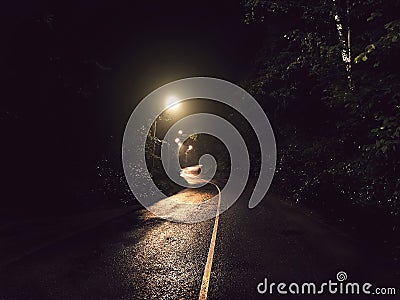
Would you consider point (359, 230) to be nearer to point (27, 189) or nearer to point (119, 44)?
point (27, 189)

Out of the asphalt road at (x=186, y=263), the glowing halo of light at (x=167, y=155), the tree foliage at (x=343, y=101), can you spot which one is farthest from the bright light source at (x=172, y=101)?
the asphalt road at (x=186, y=263)

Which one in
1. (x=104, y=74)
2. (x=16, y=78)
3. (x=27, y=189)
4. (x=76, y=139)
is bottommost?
(x=27, y=189)

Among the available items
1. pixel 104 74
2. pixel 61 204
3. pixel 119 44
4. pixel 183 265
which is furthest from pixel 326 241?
pixel 119 44

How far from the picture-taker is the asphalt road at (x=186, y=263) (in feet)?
19.2

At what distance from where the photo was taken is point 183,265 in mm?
7109

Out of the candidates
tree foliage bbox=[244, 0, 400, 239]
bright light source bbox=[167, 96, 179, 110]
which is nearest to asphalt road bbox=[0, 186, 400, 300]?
tree foliage bbox=[244, 0, 400, 239]

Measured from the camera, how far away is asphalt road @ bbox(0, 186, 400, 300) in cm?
585

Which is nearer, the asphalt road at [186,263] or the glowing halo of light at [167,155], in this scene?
the asphalt road at [186,263]

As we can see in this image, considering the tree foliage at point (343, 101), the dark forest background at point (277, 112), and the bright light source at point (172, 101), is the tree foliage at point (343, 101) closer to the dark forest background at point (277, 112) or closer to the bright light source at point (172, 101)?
the dark forest background at point (277, 112)

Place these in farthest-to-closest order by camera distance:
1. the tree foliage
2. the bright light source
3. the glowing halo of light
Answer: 1. the bright light source
2. the glowing halo of light
3. the tree foliage

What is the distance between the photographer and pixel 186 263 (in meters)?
7.25

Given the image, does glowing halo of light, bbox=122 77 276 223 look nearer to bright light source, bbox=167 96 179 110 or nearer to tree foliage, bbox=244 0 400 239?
bright light source, bbox=167 96 179 110

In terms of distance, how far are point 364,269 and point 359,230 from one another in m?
3.61

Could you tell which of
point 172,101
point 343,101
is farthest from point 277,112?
point 343,101
